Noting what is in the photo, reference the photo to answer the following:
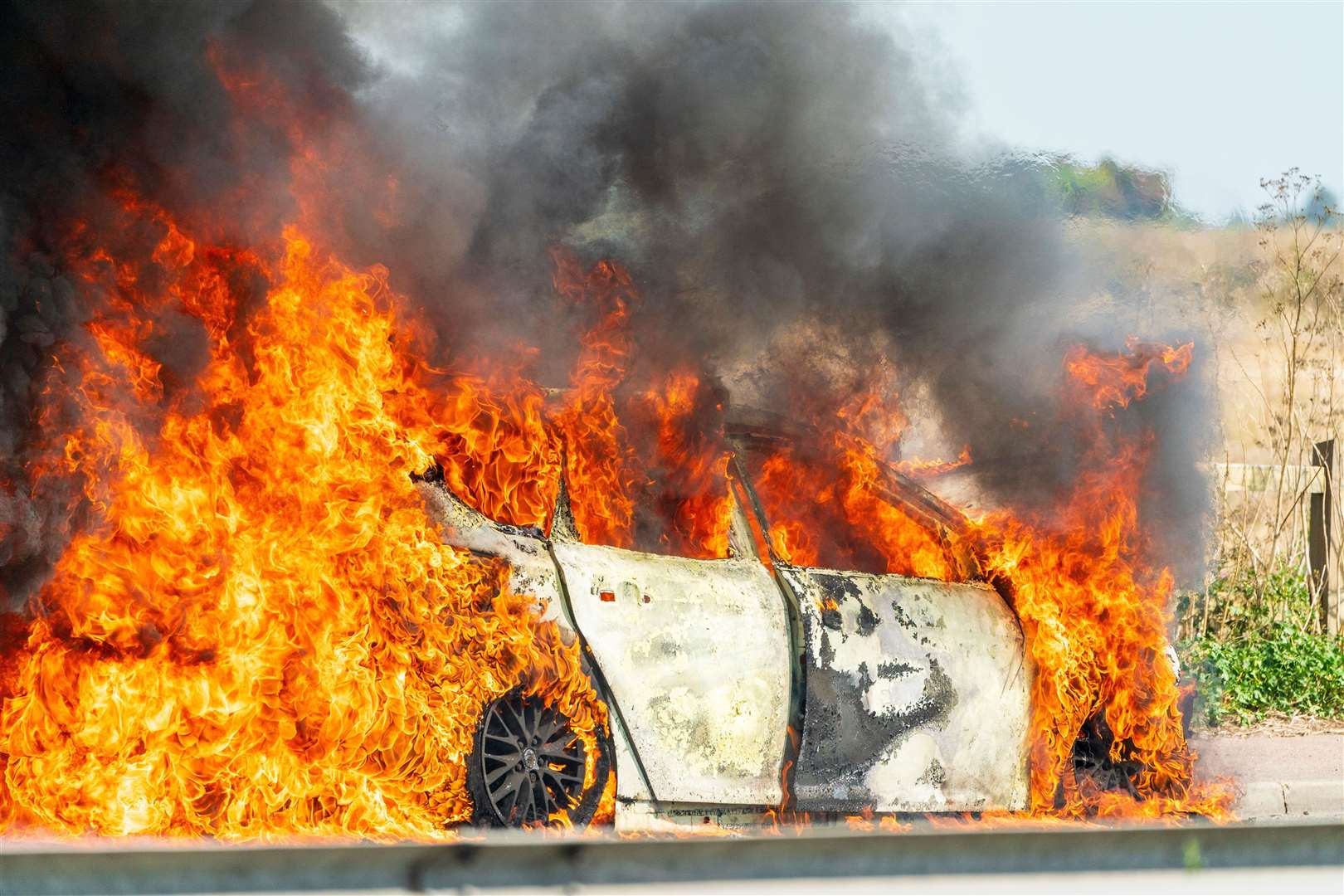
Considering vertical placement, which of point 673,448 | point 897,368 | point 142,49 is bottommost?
point 673,448

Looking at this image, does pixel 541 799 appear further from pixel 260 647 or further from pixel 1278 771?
pixel 1278 771

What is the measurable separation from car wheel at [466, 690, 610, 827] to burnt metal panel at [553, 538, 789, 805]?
0.24 m

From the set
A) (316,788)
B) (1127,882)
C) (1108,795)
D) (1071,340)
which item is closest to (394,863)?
(1127,882)

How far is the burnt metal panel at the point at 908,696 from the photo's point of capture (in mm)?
5289

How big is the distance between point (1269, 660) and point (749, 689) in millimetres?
6587

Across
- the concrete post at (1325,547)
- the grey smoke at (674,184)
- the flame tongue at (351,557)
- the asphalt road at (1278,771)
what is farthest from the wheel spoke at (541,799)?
the concrete post at (1325,547)

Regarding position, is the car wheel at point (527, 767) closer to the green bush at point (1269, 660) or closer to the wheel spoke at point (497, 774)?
the wheel spoke at point (497, 774)

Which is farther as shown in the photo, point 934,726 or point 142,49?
point 142,49

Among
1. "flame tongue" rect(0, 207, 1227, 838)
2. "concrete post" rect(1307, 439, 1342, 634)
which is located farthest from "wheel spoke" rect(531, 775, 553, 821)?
"concrete post" rect(1307, 439, 1342, 634)

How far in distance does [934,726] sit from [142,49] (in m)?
4.47

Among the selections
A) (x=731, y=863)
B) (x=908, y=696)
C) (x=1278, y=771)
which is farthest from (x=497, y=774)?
(x=1278, y=771)

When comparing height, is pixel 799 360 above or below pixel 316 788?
above

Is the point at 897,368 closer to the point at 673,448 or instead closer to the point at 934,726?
the point at 673,448

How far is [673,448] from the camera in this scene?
614 cm
